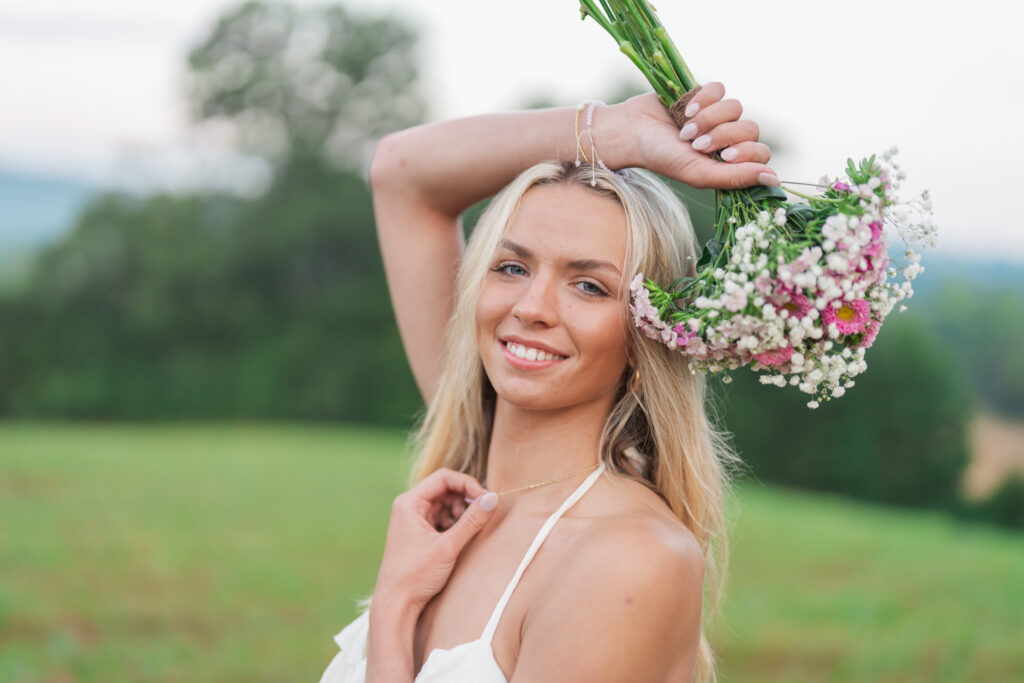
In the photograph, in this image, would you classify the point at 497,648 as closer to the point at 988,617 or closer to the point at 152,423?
the point at 988,617

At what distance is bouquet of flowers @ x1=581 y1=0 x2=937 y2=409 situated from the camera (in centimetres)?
200

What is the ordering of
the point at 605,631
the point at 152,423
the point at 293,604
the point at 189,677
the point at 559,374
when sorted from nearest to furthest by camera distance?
the point at 605,631 → the point at 559,374 → the point at 189,677 → the point at 293,604 → the point at 152,423

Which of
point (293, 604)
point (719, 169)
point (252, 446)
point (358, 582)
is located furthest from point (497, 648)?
point (252, 446)

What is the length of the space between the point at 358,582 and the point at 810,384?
6868mm

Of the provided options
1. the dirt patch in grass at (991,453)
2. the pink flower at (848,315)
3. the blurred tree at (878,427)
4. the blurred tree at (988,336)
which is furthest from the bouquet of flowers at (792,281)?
the blurred tree at (878,427)

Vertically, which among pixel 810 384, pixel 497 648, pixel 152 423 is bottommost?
pixel 152 423

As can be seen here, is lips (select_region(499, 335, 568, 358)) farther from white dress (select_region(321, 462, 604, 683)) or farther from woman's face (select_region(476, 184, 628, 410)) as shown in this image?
white dress (select_region(321, 462, 604, 683))

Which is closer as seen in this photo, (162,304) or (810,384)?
(810,384)

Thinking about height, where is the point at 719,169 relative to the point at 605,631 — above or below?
above

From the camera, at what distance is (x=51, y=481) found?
37.7 feet

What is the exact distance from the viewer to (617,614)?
1.97 m

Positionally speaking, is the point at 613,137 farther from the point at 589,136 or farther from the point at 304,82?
the point at 304,82

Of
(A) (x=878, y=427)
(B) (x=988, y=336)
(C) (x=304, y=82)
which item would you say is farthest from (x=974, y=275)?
(C) (x=304, y=82)

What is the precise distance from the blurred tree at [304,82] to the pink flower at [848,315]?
3043 centimetres
